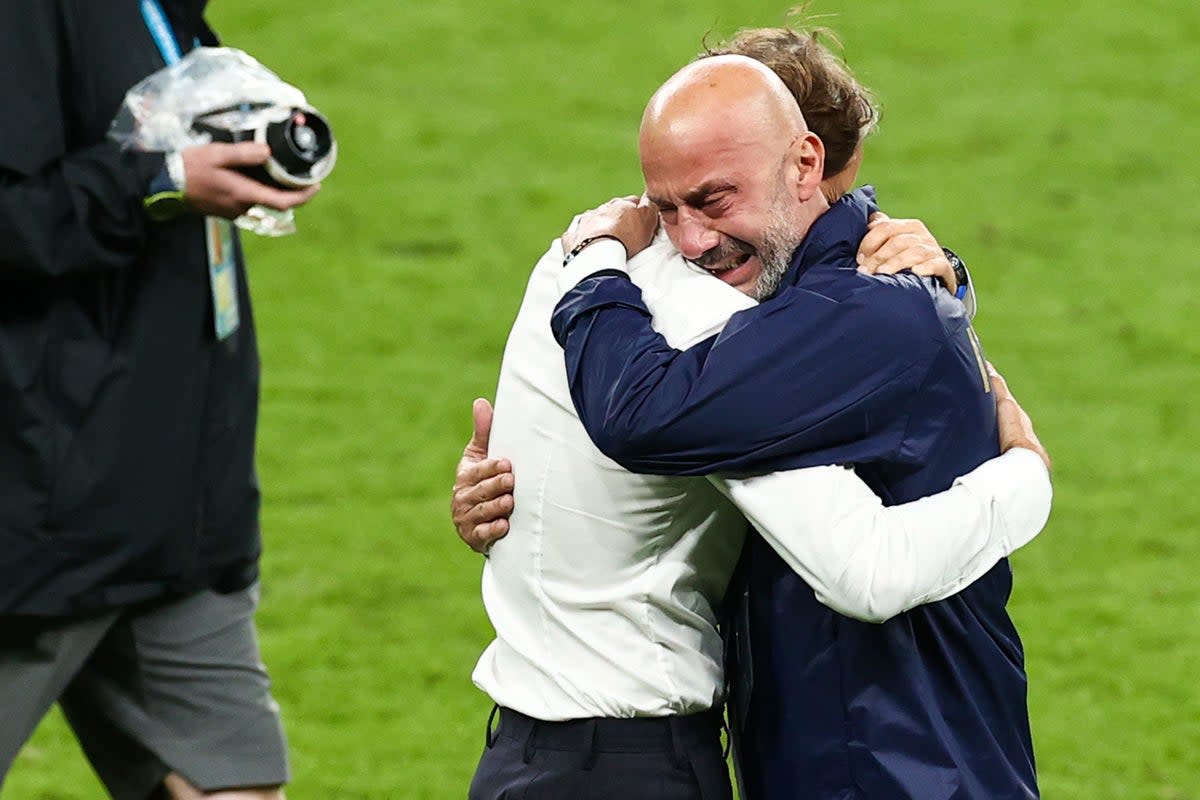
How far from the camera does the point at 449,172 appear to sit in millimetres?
9398

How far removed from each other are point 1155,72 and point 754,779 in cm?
843

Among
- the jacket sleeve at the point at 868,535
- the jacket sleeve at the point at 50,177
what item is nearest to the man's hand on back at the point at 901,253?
the jacket sleeve at the point at 868,535

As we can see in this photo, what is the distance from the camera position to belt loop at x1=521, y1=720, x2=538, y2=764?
268cm

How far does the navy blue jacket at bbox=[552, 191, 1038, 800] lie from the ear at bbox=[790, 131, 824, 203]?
0.14 ft

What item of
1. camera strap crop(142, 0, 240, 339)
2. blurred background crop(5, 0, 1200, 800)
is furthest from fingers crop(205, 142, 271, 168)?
blurred background crop(5, 0, 1200, 800)

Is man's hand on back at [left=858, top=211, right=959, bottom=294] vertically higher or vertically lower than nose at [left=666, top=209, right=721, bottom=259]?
lower

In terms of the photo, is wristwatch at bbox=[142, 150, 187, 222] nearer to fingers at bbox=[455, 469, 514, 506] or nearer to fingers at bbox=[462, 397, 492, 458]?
fingers at bbox=[462, 397, 492, 458]

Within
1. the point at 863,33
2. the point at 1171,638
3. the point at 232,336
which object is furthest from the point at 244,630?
the point at 863,33

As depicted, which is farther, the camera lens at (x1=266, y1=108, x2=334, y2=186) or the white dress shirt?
the camera lens at (x1=266, y1=108, x2=334, y2=186)

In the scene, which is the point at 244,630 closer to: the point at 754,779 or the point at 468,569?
the point at 754,779

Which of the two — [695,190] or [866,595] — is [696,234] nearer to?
[695,190]

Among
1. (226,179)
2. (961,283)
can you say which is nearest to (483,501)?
(961,283)

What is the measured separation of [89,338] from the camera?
11.1ft

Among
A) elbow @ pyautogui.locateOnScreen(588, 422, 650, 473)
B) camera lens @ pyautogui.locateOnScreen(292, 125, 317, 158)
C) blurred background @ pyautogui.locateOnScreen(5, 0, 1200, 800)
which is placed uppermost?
elbow @ pyautogui.locateOnScreen(588, 422, 650, 473)
